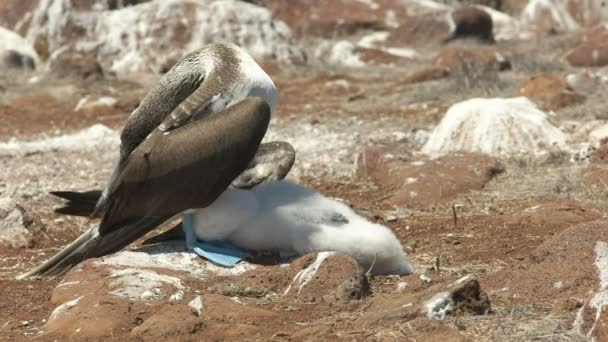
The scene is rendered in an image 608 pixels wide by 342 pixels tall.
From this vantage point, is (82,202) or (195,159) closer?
(195,159)

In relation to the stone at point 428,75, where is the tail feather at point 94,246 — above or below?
above

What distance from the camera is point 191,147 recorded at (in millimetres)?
5660

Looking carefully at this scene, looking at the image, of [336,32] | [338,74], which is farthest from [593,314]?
[336,32]

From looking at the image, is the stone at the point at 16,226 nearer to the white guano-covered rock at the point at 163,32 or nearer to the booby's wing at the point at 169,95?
the booby's wing at the point at 169,95

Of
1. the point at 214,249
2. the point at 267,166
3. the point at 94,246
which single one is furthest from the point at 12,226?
the point at 267,166

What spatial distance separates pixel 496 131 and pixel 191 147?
496cm

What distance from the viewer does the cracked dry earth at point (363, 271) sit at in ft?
14.6

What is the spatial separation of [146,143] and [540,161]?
478 centimetres

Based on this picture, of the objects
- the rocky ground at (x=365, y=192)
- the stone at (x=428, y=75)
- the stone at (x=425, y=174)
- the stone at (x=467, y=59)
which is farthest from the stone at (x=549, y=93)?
the stone at (x=425, y=174)

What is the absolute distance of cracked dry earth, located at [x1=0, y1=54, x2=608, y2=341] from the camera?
14.6ft

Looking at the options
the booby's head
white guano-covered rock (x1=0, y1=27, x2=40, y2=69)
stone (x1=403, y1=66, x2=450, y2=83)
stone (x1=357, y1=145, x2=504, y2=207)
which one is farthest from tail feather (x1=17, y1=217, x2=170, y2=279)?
white guano-covered rock (x1=0, y1=27, x2=40, y2=69)

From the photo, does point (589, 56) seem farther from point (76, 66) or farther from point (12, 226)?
point (12, 226)

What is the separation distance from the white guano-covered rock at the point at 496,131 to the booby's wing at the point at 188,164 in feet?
14.5

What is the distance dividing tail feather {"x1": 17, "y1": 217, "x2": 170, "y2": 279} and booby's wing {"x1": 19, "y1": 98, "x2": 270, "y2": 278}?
0.07 m
